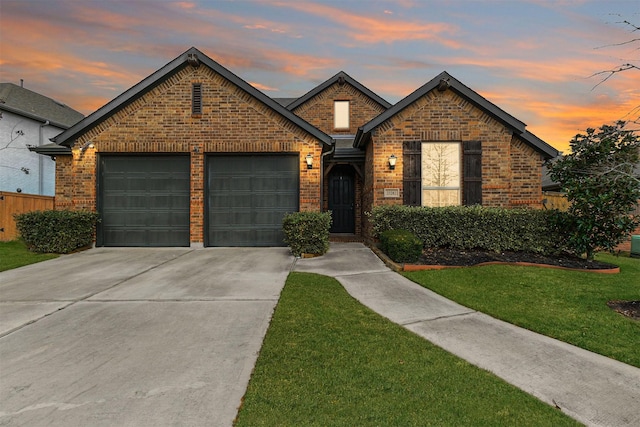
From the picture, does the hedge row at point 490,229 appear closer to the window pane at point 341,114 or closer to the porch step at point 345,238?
the porch step at point 345,238

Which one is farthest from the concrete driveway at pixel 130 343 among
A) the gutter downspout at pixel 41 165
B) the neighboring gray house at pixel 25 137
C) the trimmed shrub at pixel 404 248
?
the gutter downspout at pixel 41 165

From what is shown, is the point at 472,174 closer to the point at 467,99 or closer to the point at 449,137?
the point at 449,137

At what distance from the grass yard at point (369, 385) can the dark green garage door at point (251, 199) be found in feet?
22.2

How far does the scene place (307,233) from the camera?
28.5ft

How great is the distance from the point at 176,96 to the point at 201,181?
2.94 metres

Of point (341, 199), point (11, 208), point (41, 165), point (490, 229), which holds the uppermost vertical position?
point (41, 165)

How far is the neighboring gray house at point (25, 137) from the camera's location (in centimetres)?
1728

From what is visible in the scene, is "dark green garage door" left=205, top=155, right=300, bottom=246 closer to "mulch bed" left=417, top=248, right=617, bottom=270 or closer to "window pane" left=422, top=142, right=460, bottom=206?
"window pane" left=422, top=142, right=460, bottom=206

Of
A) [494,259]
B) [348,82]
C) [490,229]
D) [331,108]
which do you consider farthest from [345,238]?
[348,82]

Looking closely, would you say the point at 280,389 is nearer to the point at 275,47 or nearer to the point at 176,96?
the point at 176,96

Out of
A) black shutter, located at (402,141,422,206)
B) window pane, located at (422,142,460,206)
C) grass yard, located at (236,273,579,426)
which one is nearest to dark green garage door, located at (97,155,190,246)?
black shutter, located at (402,141,422,206)

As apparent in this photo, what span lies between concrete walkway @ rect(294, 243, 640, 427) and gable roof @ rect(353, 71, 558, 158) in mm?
6281

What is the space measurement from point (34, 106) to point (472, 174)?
2523cm

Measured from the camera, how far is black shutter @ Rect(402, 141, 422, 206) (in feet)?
34.2
